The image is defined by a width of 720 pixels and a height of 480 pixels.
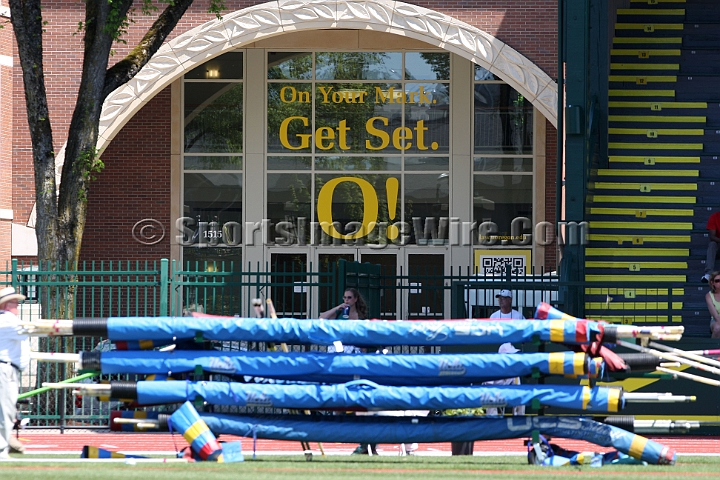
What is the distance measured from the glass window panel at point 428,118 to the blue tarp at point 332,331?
16.9m

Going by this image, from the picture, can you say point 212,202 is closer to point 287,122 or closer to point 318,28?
point 287,122

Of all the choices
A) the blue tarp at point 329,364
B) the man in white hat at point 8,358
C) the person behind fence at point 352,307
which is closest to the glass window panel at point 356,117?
the person behind fence at point 352,307

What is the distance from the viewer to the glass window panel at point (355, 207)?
1011 inches

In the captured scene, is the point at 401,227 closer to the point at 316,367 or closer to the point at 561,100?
the point at 561,100

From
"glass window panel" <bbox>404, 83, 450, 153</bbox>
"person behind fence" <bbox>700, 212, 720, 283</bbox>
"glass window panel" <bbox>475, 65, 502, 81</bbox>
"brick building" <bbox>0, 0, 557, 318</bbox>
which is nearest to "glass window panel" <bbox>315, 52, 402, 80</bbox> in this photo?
"brick building" <bbox>0, 0, 557, 318</bbox>

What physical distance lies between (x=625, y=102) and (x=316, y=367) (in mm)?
12705

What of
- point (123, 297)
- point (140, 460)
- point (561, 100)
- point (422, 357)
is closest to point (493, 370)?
point (422, 357)

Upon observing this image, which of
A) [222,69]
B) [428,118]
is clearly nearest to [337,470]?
[428,118]

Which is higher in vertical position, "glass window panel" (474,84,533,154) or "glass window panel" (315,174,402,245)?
"glass window panel" (474,84,533,154)

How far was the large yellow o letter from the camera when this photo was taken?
25.7 meters

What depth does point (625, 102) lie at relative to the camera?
797 inches

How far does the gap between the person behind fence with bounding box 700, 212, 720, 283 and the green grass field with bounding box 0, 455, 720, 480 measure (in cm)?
754

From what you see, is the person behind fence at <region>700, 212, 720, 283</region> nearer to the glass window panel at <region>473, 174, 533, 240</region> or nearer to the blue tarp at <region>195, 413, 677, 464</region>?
the blue tarp at <region>195, 413, 677, 464</region>

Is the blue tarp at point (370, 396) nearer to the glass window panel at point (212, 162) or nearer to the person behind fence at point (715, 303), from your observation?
the person behind fence at point (715, 303)
